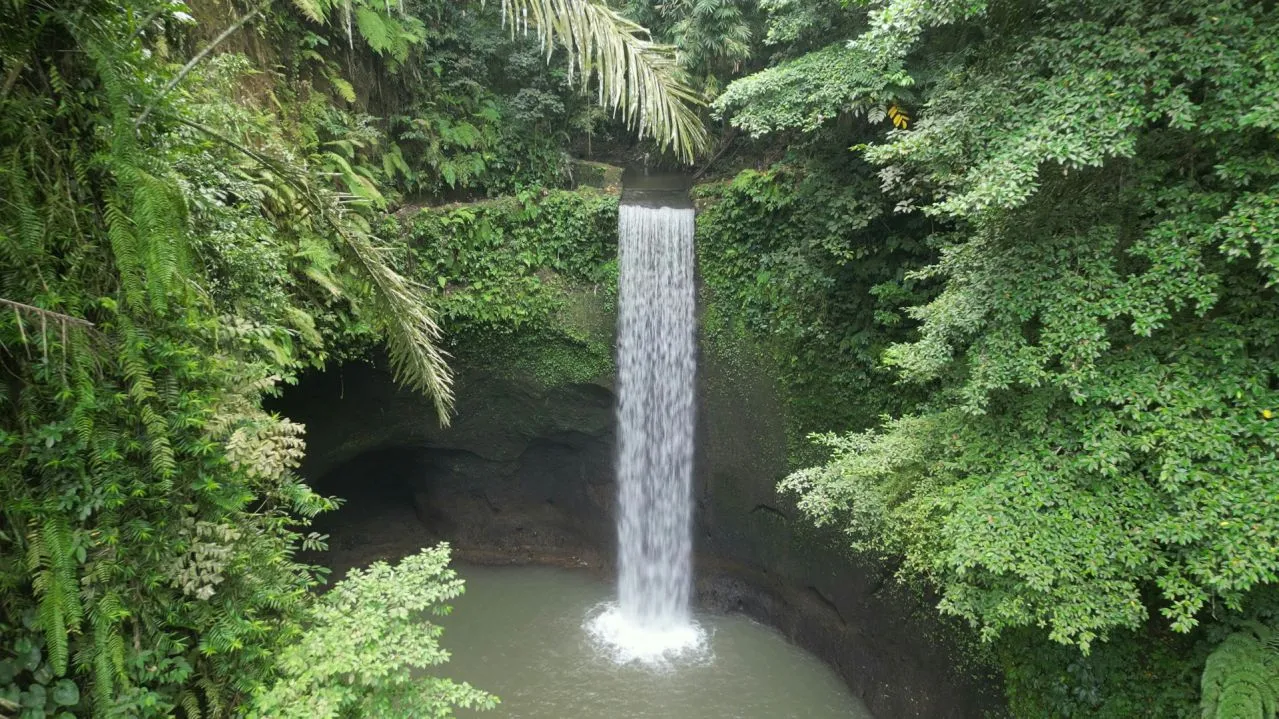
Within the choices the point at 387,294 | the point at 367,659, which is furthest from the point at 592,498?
the point at 387,294

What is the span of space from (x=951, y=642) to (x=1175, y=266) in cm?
392

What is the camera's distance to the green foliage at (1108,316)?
3352 mm

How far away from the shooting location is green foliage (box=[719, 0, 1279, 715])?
3.35 m

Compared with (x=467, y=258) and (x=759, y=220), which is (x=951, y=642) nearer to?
(x=759, y=220)

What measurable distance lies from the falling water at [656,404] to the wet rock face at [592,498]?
11.3 inches

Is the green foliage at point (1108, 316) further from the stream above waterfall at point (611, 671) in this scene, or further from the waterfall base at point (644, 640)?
the waterfall base at point (644, 640)

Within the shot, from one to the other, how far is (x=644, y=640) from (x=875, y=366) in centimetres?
478

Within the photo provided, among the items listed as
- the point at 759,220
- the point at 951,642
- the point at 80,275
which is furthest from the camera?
the point at 759,220

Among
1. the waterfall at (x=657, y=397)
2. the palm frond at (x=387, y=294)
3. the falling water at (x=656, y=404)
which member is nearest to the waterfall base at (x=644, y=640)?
the falling water at (x=656, y=404)

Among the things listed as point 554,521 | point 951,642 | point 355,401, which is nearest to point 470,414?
point 355,401

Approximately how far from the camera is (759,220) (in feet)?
28.1

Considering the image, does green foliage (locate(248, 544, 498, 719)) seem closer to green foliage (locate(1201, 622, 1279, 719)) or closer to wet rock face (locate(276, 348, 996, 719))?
green foliage (locate(1201, 622, 1279, 719))

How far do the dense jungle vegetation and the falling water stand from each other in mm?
2892

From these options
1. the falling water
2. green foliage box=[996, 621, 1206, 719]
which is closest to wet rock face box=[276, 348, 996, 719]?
the falling water
